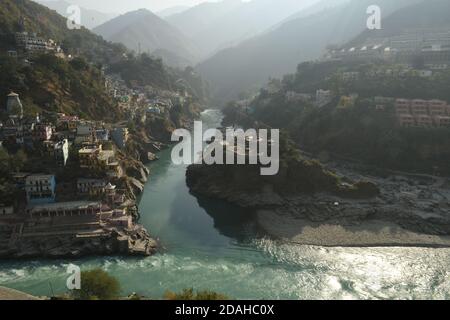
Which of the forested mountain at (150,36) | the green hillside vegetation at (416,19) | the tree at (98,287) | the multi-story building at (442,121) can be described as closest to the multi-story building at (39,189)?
the tree at (98,287)

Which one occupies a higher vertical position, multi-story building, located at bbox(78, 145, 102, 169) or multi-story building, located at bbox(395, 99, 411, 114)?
multi-story building, located at bbox(395, 99, 411, 114)

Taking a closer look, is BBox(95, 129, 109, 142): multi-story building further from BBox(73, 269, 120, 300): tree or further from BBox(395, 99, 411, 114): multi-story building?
BBox(395, 99, 411, 114): multi-story building

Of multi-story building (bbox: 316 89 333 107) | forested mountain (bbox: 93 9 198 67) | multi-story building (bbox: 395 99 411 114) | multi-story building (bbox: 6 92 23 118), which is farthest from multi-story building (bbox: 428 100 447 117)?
forested mountain (bbox: 93 9 198 67)

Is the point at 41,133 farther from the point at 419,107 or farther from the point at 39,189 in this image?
the point at 419,107

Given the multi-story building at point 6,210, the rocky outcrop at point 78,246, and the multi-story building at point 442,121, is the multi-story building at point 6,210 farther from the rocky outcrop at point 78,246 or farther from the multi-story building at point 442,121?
the multi-story building at point 442,121

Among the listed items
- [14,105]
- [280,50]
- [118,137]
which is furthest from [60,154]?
[280,50]
